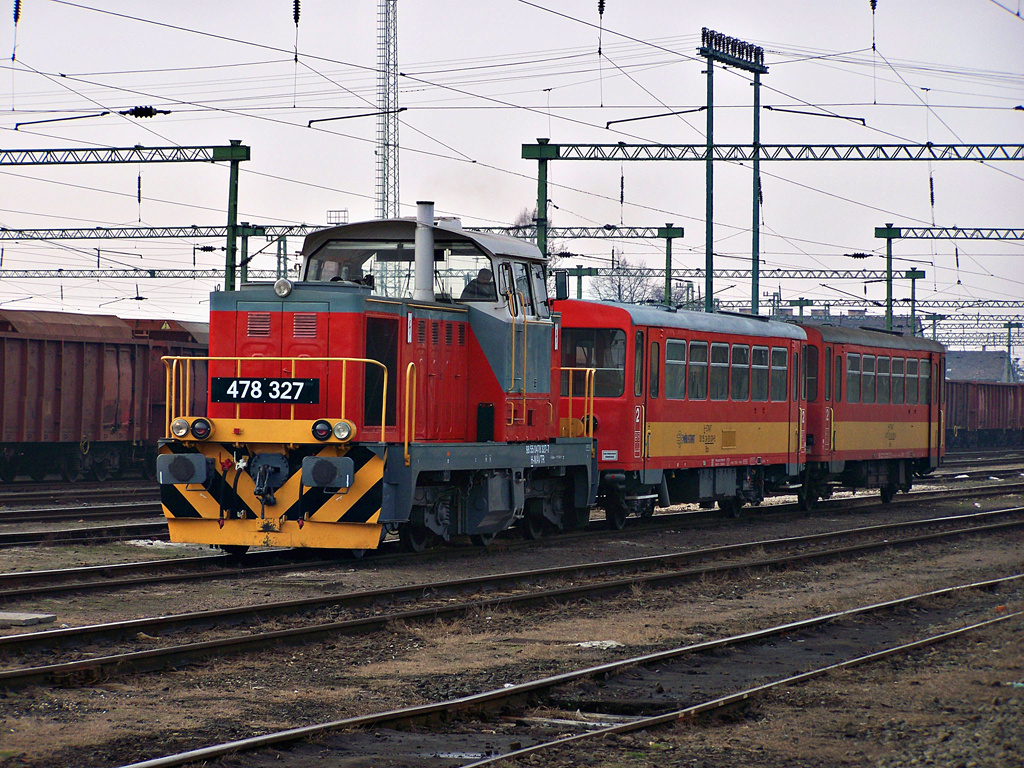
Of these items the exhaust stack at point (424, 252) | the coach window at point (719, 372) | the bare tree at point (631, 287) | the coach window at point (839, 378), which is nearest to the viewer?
the exhaust stack at point (424, 252)

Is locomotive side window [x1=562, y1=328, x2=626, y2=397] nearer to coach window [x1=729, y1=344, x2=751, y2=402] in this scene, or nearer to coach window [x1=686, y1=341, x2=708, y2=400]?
coach window [x1=686, y1=341, x2=708, y2=400]

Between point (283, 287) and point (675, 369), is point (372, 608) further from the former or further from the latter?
point (675, 369)

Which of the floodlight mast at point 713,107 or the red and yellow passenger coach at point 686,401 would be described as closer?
the red and yellow passenger coach at point 686,401

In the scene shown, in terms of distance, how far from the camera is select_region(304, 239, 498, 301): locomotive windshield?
46.2 ft

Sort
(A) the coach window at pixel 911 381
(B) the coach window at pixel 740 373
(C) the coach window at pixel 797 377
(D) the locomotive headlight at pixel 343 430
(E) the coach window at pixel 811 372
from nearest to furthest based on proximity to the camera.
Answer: (D) the locomotive headlight at pixel 343 430, (B) the coach window at pixel 740 373, (C) the coach window at pixel 797 377, (E) the coach window at pixel 811 372, (A) the coach window at pixel 911 381

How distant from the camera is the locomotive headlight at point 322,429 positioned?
41.4 ft

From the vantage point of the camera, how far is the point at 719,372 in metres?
20.2

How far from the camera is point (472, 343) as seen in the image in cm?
1462

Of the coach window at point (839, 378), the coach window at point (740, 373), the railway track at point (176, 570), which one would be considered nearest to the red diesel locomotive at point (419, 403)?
the railway track at point (176, 570)

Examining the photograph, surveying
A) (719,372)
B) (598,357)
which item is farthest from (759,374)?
(598,357)

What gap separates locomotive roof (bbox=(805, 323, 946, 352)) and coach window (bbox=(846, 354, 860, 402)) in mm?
332

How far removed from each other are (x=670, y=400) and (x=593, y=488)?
276 centimetres

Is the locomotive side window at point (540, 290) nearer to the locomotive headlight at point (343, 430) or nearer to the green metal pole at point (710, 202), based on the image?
the locomotive headlight at point (343, 430)

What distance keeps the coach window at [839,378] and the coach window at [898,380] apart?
254 cm
